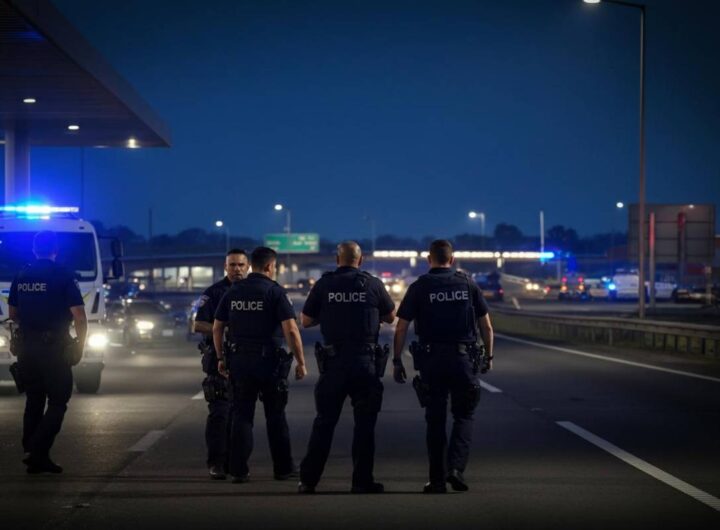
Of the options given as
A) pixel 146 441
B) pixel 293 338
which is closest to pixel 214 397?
pixel 293 338

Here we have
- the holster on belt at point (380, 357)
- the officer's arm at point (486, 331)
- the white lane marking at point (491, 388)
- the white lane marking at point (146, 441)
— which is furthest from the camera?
the white lane marking at point (491, 388)

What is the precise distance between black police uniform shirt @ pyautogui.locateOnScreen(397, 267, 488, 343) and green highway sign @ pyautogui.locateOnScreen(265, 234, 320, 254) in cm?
11321

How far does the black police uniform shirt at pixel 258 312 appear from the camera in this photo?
1074cm

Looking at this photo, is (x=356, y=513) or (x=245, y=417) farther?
(x=245, y=417)

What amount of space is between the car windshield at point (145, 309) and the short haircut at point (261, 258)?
89.9 feet

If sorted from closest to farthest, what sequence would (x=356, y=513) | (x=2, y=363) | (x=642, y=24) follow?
(x=356, y=513), (x=2, y=363), (x=642, y=24)

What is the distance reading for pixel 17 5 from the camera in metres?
21.1

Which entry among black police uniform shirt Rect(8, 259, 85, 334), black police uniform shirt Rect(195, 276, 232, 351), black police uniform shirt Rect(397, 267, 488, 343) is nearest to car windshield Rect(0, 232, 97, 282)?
black police uniform shirt Rect(8, 259, 85, 334)

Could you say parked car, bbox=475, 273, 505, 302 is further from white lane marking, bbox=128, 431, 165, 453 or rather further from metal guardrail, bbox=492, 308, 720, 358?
white lane marking, bbox=128, 431, 165, 453

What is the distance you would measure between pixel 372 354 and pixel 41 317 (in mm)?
3368

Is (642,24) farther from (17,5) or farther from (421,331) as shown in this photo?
(421,331)

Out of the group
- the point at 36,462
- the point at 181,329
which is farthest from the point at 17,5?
the point at 181,329

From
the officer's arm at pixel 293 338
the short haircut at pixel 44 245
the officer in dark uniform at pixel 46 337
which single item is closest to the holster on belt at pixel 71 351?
the officer in dark uniform at pixel 46 337

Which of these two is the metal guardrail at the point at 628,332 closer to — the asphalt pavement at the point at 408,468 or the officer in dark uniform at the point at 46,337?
the asphalt pavement at the point at 408,468
